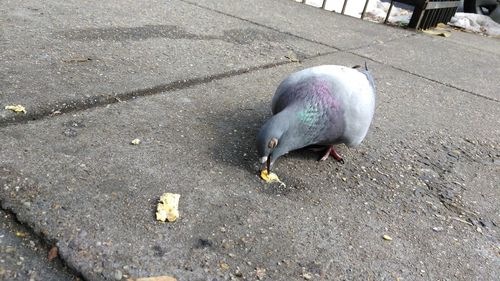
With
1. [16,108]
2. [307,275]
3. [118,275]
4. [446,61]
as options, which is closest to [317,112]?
[307,275]

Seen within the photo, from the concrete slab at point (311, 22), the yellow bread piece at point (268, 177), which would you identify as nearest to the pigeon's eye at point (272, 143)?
the yellow bread piece at point (268, 177)

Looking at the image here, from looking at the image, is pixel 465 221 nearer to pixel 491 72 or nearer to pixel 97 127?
pixel 97 127

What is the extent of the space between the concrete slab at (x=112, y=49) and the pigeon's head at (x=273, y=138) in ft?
3.65

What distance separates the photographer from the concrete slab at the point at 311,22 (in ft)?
16.6

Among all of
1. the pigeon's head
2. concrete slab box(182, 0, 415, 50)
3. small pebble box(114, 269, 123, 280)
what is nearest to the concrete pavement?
small pebble box(114, 269, 123, 280)

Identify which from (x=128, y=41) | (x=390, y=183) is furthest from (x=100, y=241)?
(x=128, y=41)

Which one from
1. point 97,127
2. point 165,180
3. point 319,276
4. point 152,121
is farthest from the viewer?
point 152,121

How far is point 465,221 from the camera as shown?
2223mm

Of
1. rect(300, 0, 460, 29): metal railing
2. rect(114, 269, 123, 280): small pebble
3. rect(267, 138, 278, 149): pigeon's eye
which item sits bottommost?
rect(114, 269, 123, 280): small pebble

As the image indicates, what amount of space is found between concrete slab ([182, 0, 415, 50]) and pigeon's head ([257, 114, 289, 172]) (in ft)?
9.47

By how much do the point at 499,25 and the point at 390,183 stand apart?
6.43 metres

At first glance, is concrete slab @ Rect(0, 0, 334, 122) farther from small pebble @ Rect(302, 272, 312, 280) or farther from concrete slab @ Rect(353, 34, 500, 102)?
small pebble @ Rect(302, 272, 312, 280)

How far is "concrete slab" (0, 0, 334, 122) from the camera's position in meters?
2.72

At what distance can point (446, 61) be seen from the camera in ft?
16.5
